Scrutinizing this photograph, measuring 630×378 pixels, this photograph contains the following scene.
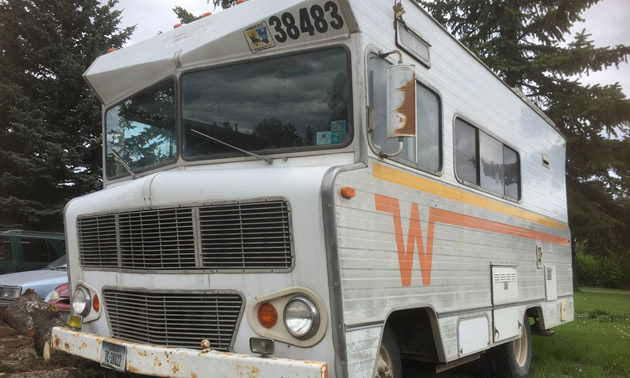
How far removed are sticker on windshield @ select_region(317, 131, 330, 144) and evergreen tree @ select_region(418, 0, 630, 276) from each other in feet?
65.1

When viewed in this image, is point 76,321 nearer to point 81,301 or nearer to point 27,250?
point 81,301

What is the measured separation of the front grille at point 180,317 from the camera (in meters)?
3.67

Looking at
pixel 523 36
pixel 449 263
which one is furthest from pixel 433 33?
pixel 523 36

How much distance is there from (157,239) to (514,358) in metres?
4.56

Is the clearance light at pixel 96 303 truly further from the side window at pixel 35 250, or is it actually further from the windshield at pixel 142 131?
the side window at pixel 35 250

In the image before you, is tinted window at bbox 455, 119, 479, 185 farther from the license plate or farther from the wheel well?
the license plate

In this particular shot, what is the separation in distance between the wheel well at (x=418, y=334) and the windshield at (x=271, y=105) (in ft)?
5.49

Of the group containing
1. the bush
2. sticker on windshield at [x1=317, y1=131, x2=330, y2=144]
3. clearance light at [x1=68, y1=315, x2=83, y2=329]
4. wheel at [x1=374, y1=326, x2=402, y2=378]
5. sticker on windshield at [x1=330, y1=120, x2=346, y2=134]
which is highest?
sticker on windshield at [x1=330, y1=120, x2=346, y2=134]

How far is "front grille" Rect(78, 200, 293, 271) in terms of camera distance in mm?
3502

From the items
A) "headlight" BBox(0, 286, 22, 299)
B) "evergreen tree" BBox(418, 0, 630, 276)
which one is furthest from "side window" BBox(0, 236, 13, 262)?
"evergreen tree" BBox(418, 0, 630, 276)

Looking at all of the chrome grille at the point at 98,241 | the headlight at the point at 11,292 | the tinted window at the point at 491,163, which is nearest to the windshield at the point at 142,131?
the chrome grille at the point at 98,241

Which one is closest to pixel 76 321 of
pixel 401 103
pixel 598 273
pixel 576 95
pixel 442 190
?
pixel 401 103

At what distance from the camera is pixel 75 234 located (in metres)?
4.84

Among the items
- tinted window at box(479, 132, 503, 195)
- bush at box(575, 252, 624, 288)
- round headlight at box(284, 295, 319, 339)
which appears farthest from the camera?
bush at box(575, 252, 624, 288)
